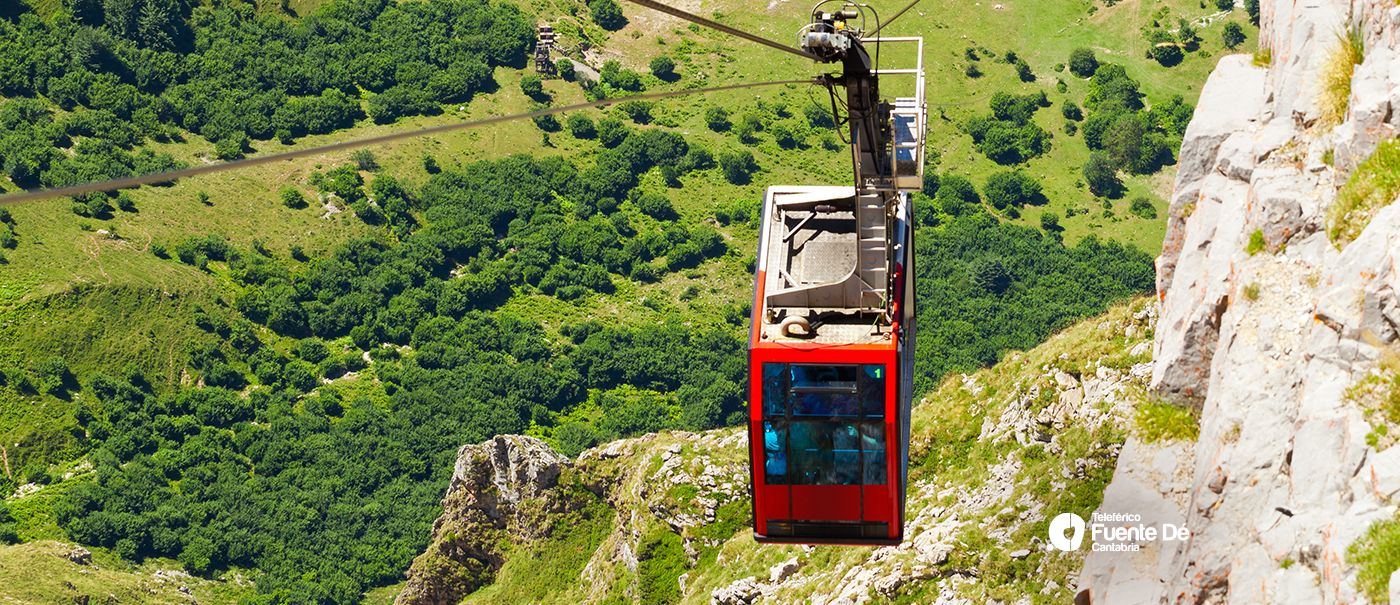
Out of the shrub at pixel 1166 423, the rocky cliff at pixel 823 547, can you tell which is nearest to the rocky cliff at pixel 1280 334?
the shrub at pixel 1166 423

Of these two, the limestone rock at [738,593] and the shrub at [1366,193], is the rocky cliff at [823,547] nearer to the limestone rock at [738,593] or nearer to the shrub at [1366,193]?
the limestone rock at [738,593]

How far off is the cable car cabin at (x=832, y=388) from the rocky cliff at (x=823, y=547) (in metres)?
7.45

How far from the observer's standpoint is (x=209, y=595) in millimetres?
159875

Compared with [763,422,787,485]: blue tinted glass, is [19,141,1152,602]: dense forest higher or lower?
lower

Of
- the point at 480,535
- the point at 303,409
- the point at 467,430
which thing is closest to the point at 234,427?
the point at 303,409

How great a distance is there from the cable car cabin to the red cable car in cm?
2

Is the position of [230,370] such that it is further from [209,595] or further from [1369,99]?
[1369,99]

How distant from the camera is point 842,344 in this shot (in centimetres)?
4781

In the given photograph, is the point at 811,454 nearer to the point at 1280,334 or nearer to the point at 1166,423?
the point at 1166,423

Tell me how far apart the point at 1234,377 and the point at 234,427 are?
156 m

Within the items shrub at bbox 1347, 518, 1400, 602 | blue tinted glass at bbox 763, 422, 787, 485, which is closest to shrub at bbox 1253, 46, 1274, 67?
blue tinted glass at bbox 763, 422, 787, 485

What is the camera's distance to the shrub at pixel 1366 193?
4128 centimetres

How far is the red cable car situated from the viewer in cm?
4788

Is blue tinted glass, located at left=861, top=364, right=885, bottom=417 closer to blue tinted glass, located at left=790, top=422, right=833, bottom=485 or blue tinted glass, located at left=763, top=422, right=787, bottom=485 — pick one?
blue tinted glass, located at left=790, top=422, right=833, bottom=485
